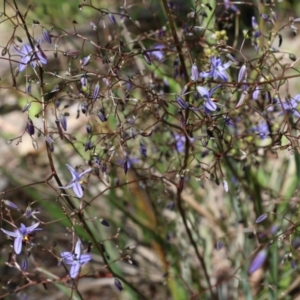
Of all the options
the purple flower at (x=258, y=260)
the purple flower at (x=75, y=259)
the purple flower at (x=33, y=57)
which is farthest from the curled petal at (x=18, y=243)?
the purple flower at (x=258, y=260)

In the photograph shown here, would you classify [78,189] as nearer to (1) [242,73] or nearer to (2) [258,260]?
(1) [242,73]

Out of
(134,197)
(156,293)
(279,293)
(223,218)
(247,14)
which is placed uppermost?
(247,14)

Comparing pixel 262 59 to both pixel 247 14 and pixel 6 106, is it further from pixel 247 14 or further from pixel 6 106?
pixel 247 14

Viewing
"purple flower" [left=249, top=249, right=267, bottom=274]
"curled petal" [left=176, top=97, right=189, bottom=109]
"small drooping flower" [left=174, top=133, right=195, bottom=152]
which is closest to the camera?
"curled petal" [left=176, top=97, right=189, bottom=109]

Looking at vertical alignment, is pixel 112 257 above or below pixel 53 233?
below

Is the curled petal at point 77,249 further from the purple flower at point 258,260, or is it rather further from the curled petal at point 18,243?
the purple flower at point 258,260

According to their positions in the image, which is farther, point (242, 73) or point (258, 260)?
point (258, 260)

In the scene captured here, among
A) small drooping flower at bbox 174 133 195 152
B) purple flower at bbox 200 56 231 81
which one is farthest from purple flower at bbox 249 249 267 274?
purple flower at bbox 200 56 231 81

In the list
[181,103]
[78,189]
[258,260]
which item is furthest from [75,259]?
[258,260]

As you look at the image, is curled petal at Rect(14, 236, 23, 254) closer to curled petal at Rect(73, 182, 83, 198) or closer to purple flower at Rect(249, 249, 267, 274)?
curled petal at Rect(73, 182, 83, 198)

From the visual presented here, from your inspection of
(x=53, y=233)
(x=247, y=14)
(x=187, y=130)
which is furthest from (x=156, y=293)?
(x=247, y=14)

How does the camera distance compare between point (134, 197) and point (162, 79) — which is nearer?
point (162, 79)
